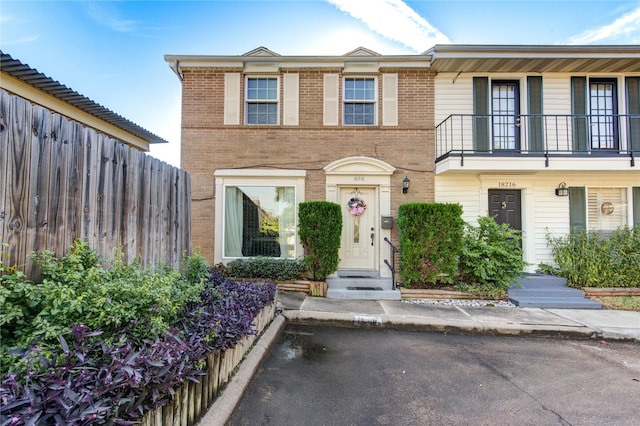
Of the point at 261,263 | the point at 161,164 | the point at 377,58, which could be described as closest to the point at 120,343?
the point at 161,164

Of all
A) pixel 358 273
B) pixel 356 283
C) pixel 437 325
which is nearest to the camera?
pixel 437 325

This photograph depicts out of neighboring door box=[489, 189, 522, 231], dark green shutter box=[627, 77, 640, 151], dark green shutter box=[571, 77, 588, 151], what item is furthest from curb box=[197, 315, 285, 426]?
dark green shutter box=[627, 77, 640, 151]

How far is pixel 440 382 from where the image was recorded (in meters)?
2.96

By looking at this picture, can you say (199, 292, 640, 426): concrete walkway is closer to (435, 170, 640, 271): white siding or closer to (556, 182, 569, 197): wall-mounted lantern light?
(435, 170, 640, 271): white siding

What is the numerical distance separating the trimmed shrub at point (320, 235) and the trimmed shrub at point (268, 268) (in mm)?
378

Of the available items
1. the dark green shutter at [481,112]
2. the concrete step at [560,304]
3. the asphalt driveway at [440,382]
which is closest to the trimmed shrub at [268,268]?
the asphalt driveway at [440,382]

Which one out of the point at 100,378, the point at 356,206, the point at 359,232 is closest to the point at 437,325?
the point at 359,232

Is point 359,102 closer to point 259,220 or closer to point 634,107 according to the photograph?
point 259,220

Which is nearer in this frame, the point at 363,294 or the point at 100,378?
the point at 100,378

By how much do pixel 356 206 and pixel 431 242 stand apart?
1983 millimetres

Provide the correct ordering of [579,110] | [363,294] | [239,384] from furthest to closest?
1. [579,110]
2. [363,294]
3. [239,384]

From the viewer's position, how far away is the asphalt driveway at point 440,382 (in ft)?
7.95

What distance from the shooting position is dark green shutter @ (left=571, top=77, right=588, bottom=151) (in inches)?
285

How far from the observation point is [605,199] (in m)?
7.28
